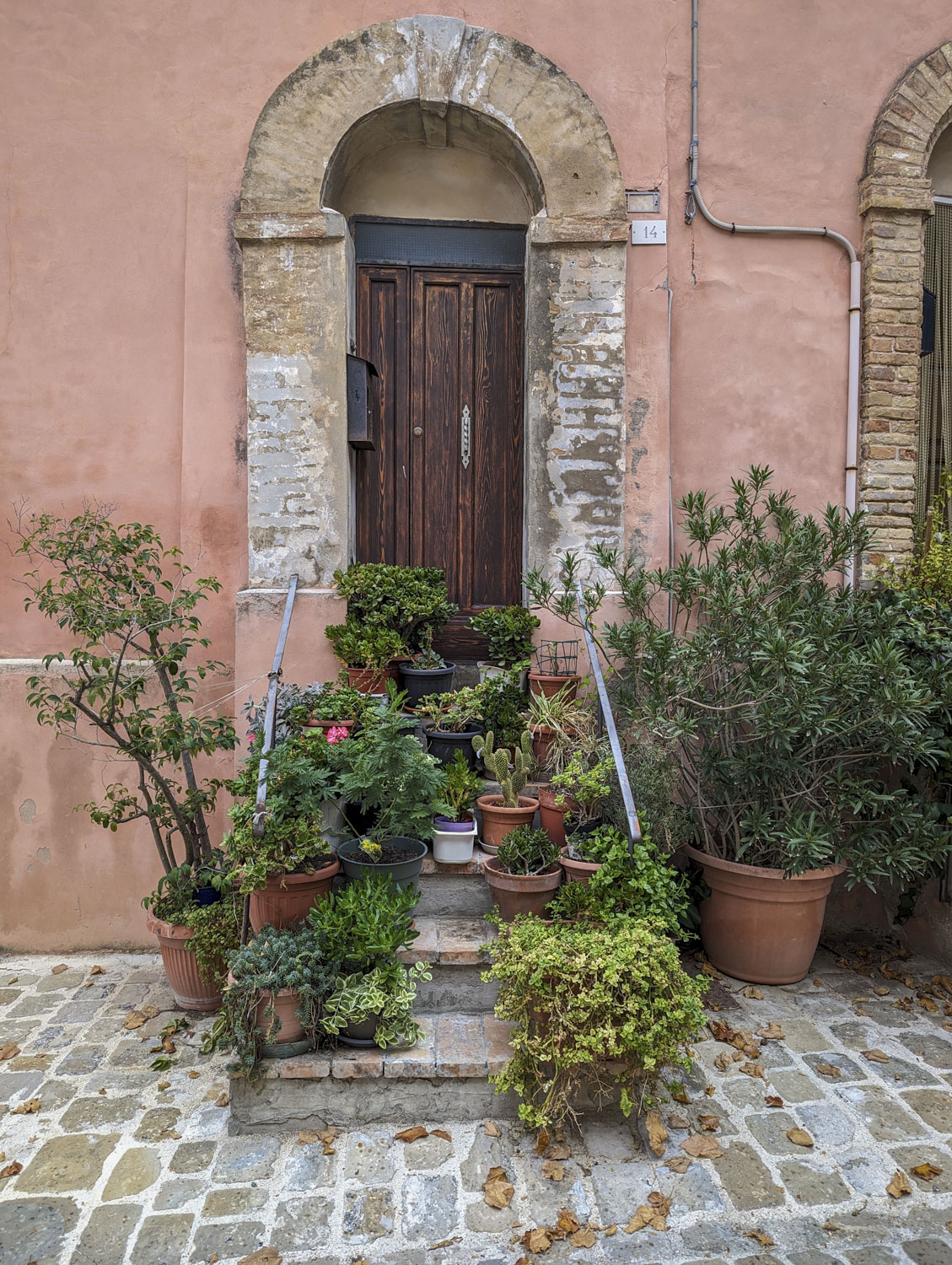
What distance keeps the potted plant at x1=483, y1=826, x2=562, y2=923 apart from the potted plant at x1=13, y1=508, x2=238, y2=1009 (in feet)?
4.68

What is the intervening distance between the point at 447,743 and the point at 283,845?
4.08 ft

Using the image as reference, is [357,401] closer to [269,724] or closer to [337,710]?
[337,710]

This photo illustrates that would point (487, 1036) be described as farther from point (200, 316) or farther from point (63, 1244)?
point (200, 316)

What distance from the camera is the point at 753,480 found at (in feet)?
14.6

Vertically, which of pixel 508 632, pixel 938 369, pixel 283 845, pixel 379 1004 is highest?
pixel 938 369

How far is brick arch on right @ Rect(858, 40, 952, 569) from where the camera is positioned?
4.84m

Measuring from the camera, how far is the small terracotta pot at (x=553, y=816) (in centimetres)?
388

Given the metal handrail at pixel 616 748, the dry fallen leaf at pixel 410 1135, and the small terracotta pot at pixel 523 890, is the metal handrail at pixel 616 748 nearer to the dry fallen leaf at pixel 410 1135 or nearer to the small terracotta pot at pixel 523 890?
the small terracotta pot at pixel 523 890

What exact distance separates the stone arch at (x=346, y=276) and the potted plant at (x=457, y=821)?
139cm

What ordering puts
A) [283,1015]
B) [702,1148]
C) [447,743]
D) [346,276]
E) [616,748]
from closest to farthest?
1. [702,1148]
2. [283,1015]
3. [616,748]
4. [447,743]
5. [346,276]

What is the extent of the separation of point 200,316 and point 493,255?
1920 millimetres

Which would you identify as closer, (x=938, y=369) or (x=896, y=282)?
(x=896, y=282)

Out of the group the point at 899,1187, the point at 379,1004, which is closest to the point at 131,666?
the point at 379,1004

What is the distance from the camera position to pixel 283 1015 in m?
3.04
